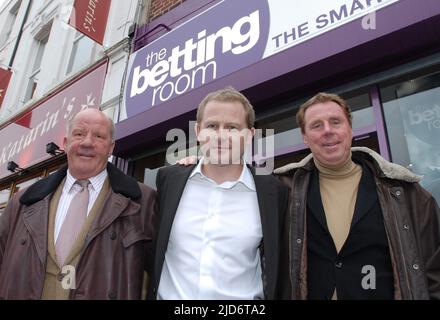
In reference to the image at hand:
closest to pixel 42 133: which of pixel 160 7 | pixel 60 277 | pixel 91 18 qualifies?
pixel 91 18

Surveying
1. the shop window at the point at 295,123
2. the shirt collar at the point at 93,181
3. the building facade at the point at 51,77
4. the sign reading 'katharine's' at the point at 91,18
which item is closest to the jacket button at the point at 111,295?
the shirt collar at the point at 93,181

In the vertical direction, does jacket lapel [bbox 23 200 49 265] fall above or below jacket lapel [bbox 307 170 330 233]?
below

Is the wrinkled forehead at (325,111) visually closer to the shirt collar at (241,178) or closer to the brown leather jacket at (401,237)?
the brown leather jacket at (401,237)

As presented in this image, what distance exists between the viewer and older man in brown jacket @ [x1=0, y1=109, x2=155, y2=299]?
1720mm

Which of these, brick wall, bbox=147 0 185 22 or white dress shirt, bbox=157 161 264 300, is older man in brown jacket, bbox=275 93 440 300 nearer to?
white dress shirt, bbox=157 161 264 300

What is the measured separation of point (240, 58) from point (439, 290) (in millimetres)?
3270

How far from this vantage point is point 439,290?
169 centimetres

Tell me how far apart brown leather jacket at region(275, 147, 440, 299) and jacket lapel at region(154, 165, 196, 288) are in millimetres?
654

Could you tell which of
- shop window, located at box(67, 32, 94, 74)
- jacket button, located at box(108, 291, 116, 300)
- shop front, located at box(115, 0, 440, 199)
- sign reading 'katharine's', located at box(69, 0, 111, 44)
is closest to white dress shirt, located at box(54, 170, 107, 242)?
jacket button, located at box(108, 291, 116, 300)

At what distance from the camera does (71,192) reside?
205 centimetres

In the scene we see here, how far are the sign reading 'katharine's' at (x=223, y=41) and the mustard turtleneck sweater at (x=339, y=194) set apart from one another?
1.99 metres

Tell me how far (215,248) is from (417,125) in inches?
94.7
